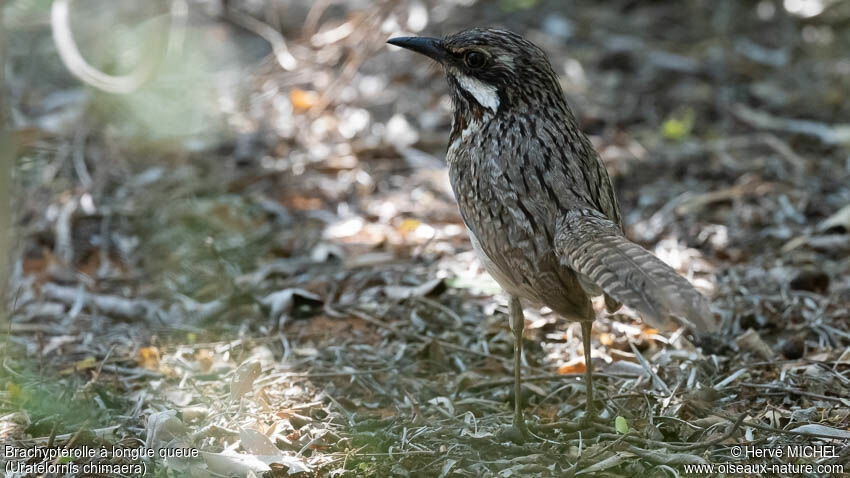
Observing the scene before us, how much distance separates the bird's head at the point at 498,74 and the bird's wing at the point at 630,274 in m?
0.91

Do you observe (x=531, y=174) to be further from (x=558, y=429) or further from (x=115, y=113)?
(x=115, y=113)

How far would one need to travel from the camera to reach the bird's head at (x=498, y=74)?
4.79 m

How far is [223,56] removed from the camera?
1019 cm

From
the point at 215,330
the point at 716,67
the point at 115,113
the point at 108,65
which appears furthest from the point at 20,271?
the point at 716,67

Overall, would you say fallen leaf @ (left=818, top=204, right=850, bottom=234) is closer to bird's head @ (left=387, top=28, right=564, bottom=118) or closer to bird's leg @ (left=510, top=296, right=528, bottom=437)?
bird's head @ (left=387, top=28, right=564, bottom=118)

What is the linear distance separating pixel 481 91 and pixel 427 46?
463 millimetres

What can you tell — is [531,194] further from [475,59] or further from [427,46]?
[427,46]

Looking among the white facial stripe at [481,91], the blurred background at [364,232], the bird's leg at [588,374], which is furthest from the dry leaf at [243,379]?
the white facial stripe at [481,91]

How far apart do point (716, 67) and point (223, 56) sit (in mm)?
5513

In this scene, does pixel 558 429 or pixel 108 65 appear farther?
pixel 108 65

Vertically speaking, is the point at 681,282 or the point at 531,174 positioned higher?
the point at 531,174

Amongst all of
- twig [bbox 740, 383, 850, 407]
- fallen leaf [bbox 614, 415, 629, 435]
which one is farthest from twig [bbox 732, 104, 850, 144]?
fallen leaf [bbox 614, 415, 629, 435]

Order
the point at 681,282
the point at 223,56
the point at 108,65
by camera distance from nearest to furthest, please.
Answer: the point at 681,282 < the point at 108,65 < the point at 223,56

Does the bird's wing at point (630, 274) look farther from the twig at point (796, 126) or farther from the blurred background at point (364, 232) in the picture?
the twig at point (796, 126)
